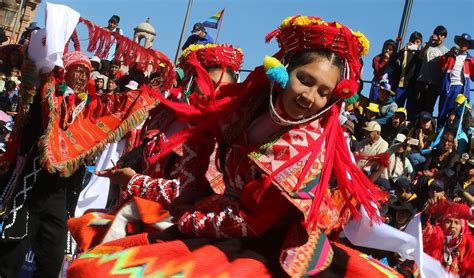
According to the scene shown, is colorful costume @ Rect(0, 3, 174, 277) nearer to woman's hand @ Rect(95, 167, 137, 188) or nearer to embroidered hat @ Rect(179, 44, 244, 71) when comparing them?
embroidered hat @ Rect(179, 44, 244, 71)

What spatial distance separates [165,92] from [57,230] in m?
1.41

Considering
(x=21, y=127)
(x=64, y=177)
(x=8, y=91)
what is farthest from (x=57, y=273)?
(x=8, y=91)

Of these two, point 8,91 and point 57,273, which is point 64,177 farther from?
point 8,91

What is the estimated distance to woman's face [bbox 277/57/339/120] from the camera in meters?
3.00

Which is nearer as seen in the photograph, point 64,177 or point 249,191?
point 249,191

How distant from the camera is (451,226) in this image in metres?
7.28

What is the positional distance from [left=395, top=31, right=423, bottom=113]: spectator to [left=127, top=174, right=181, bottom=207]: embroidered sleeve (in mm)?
8447

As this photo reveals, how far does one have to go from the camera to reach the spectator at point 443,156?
9.88 meters

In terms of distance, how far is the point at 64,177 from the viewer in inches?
230

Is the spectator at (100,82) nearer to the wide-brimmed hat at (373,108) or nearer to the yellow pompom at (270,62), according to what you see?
the wide-brimmed hat at (373,108)

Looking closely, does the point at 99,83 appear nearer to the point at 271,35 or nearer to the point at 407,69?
the point at 407,69

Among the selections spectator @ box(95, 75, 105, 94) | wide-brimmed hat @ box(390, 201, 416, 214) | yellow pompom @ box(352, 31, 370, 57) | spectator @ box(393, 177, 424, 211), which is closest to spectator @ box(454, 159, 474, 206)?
spectator @ box(393, 177, 424, 211)

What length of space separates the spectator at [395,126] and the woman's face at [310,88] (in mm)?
7725

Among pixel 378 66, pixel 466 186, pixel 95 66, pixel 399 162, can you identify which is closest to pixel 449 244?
pixel 466 186
